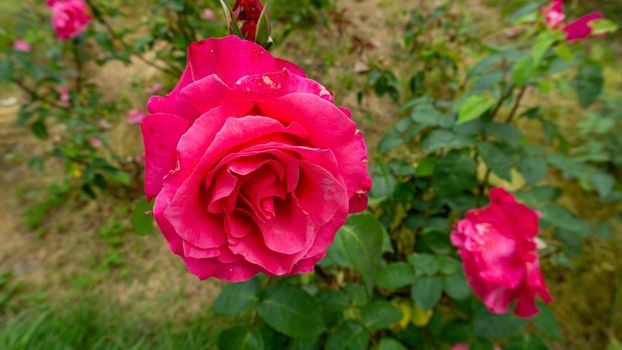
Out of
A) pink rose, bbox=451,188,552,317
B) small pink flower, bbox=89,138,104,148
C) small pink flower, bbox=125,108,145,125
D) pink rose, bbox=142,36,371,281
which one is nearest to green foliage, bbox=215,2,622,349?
pink rose, bbox=451,188,552,317

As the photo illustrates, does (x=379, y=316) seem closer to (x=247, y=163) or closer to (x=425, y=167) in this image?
(x=425, y=167)

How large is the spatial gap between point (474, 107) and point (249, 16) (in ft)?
2.25

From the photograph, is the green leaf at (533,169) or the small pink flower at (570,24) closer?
the small pink flower at (570,24)

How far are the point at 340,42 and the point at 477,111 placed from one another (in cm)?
128

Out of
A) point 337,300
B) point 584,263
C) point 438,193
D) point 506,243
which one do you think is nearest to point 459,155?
point 438,193

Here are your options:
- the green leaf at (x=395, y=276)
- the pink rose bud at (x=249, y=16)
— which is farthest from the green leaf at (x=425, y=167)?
the pink rose bud at (x=249, y=16)

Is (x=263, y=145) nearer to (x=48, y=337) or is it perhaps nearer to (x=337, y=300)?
(x=337, y=300)

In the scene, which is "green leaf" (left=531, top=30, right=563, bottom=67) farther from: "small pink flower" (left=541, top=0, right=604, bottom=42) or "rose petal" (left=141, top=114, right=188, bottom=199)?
"rose petal" (left=141, top=114, right=188, bottom=199)

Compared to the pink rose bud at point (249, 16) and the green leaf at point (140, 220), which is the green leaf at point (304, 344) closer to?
the green leaf at point (140, 220)

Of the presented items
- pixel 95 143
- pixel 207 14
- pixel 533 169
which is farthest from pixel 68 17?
pixel 533 169

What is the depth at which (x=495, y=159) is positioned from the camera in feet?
3.06

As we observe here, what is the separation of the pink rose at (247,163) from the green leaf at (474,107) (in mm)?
575

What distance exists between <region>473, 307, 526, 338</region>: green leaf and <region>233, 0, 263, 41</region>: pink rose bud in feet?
2.85

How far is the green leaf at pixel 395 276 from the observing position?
87cm
